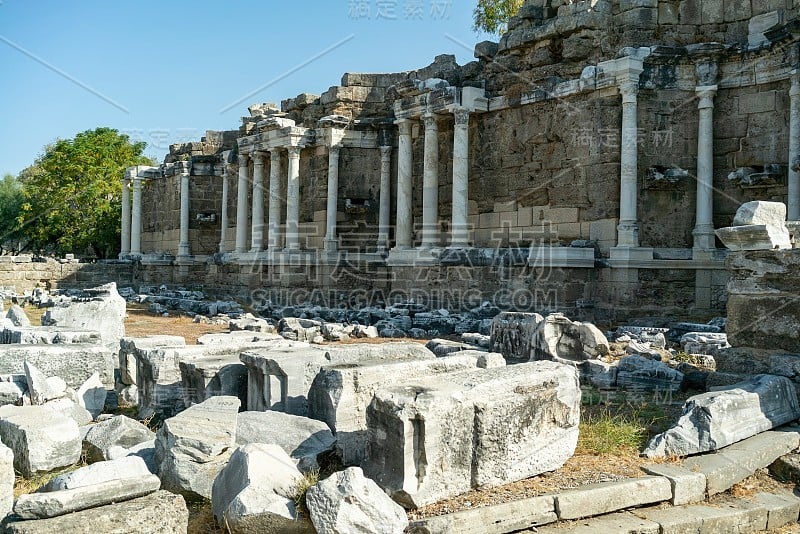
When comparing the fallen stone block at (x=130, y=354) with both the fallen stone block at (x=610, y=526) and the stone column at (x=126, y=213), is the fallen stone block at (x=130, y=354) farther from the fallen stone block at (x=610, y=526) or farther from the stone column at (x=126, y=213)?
the stone column at (x=126, y=213)

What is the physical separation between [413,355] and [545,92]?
9.76 metres

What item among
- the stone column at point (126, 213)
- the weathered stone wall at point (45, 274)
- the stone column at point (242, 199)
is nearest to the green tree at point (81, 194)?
the stone column at point (126, 213)

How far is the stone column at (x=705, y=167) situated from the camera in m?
13.2

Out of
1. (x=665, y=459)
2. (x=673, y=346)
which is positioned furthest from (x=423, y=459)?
(x=673, y=346)

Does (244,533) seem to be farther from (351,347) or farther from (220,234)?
(220,234)

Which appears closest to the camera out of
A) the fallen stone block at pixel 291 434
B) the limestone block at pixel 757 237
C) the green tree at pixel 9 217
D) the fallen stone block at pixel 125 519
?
the fallen stone block at pixel 125 519

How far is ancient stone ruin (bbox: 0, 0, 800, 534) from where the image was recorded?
4.25m

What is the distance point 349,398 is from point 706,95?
10.8 meters

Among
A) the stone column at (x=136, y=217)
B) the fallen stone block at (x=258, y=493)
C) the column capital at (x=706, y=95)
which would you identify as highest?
the column capital at (x=706, y=95)

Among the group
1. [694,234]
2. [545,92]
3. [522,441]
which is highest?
[545,92]

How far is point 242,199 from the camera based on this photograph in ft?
74.2

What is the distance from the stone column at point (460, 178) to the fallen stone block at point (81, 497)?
1277 cm

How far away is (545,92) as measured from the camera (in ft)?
48.8

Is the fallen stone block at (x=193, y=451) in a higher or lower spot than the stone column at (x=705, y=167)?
lower
